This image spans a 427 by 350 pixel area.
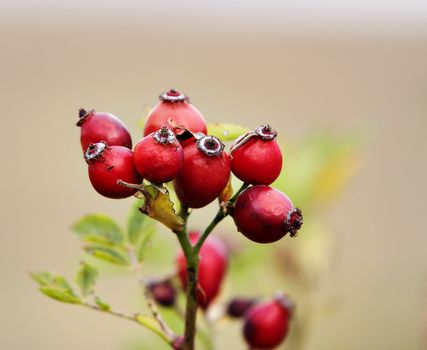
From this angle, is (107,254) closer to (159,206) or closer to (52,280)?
(52,280)

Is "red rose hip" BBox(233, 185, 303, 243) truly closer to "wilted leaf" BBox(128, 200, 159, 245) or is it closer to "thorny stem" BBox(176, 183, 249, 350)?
"thorny stem" BBox(176, 183, 249, 350)

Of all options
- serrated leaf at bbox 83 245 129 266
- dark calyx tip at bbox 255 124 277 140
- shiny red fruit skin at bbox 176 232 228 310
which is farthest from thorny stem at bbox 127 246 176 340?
dark calyx tip at bbox 255 124 277 140

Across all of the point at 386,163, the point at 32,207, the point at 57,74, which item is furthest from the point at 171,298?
the point at 57,74

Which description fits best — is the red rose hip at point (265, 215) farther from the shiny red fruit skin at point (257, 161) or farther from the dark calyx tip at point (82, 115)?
the dark calyx tip at point (82, 115)

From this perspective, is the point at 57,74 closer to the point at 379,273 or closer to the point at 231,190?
the point at 379,273

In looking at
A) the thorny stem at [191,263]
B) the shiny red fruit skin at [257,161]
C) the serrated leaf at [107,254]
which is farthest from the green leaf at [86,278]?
the shiny red fruit skin at [257,161]

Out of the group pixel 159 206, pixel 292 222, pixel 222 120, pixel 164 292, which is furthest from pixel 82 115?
pixel 222 120
